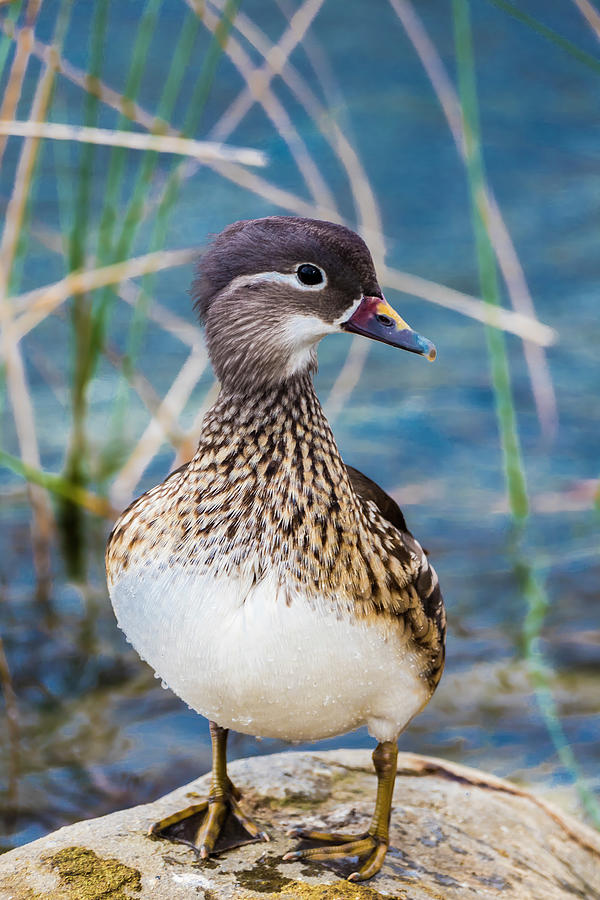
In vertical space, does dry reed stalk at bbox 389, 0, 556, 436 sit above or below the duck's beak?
above

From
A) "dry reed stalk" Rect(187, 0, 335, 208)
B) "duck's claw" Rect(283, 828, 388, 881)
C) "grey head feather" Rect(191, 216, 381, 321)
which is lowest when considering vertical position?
"duck's claw" Rect(283, 828, 388, 881)

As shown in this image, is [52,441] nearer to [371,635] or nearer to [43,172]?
[43,172]

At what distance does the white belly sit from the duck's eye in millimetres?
848

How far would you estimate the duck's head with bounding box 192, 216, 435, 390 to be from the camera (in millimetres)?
3457

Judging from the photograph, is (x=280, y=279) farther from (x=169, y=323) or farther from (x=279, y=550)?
(x=169, y=323)

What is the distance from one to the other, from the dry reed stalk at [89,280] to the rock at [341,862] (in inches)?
97.0

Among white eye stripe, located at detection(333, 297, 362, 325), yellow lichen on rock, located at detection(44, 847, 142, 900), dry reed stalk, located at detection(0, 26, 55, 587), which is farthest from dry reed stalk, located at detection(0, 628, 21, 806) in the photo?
white eye stripe, located at detection(333, 297, 362, 325)

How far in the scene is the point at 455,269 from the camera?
9.51 meters

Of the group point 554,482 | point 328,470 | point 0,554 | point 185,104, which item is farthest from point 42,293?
point 185,104

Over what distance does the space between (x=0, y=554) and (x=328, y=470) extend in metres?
4.16

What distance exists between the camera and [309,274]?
11.4 ft

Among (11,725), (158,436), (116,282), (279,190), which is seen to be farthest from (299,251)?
(158,436)

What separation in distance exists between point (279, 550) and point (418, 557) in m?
0.59

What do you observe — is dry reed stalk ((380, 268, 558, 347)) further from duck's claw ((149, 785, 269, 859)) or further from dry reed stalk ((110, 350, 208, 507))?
duck's claw ((149, 785, 269, 859))
